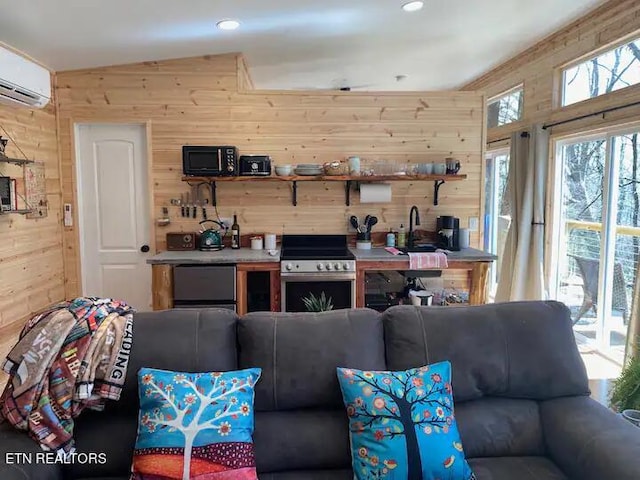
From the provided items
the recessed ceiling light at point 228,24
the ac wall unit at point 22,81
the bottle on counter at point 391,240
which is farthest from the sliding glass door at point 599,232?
the ac wall unit at point 22,81

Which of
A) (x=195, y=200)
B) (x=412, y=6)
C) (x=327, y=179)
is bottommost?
(x=195, y=200)

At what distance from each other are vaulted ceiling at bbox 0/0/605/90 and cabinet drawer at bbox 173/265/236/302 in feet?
6.17

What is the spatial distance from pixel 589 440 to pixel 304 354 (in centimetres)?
104

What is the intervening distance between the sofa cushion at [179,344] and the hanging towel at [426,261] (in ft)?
7.46

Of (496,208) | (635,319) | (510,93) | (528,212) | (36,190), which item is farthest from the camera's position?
(496,208)

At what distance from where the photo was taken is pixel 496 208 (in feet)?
18.9

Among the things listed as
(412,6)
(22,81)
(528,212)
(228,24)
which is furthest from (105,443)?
(528,212)

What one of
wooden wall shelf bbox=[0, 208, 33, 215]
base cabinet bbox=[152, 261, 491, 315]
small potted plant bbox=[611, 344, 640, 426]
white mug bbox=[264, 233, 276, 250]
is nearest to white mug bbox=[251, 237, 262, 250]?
white mug bbox=[264, 233, 276, 250]

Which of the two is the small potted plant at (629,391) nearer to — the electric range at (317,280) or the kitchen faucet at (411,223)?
the electric range at (317,280)

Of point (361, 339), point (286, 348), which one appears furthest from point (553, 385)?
point (286, 348)

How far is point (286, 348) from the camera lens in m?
1.67

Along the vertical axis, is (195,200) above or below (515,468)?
above

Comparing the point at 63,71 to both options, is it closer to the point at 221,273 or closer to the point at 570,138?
the point at 221,273

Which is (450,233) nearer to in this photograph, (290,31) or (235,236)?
(235,236)
